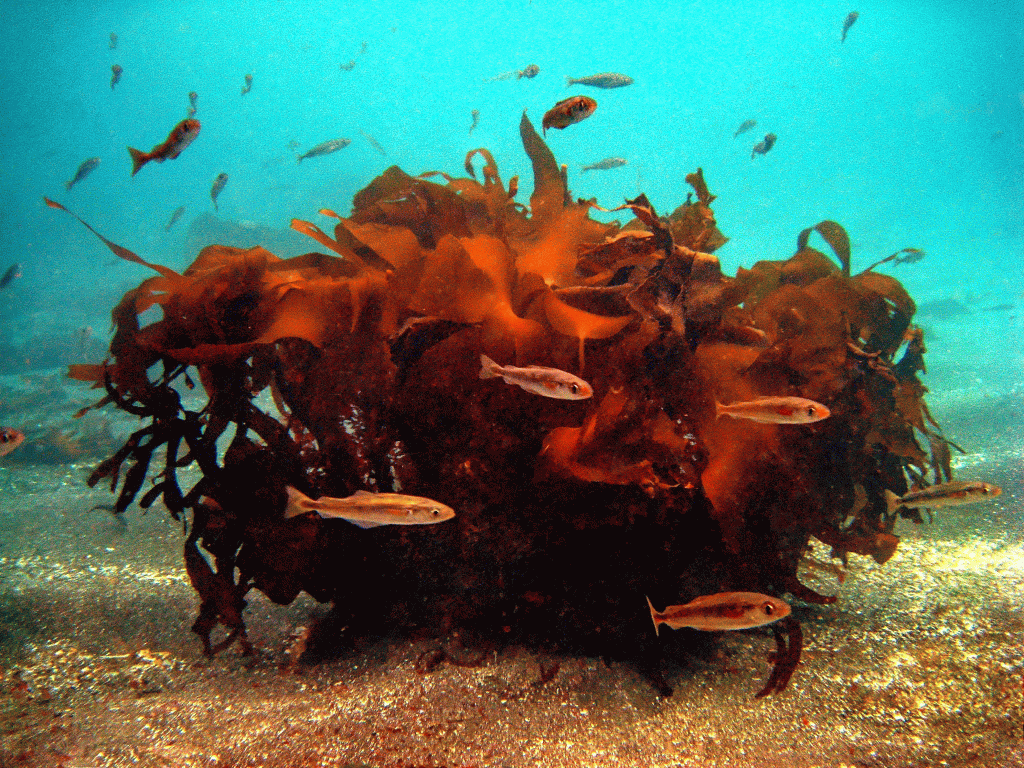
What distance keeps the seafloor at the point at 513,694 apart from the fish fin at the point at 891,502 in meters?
0.49

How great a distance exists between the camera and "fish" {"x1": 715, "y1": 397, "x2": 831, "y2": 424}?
1.87m

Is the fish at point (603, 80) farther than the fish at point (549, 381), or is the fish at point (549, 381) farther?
the fish at point (603, 80)

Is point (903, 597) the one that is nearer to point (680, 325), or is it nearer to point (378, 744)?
point (680, 325)

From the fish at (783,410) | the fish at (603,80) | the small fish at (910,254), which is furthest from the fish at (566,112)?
the fish at (603,80)

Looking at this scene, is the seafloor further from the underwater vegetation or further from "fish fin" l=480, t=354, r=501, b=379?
"fish fin" l=480, t=354, r=501, b=379

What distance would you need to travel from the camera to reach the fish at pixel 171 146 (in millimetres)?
3543

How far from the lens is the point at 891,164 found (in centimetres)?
9462

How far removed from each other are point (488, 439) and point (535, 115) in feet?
408

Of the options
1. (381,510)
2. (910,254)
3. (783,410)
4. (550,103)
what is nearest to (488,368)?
(381,510)

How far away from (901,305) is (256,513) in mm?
4073

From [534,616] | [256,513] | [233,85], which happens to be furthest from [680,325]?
[233,85]

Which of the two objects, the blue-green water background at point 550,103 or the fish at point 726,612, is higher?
the blue-green water background at point 550,103

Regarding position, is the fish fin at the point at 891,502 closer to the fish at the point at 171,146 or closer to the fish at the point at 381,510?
the fish at the point at 381,510

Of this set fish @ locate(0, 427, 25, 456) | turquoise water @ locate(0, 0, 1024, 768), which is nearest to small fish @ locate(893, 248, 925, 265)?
Result: fish @ locate(0, 427, 25, 456)
